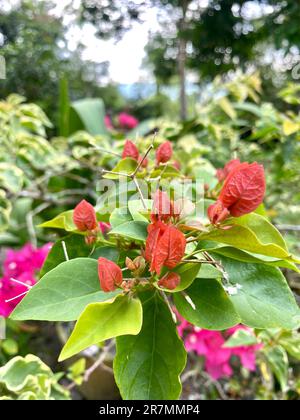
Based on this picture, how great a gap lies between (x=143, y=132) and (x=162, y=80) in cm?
217

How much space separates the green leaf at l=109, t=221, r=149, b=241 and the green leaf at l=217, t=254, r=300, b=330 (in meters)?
0.08

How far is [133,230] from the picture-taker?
0.36 metres

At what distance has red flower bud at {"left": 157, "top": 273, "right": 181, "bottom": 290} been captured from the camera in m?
0.33

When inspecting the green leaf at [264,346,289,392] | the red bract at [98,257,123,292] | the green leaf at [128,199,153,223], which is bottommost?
the green leaf at [264,346,289,392]

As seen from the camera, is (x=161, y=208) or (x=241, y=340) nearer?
(x=161, y=208)

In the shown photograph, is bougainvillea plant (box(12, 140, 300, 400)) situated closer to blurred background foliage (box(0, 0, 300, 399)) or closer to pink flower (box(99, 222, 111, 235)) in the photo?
pink flower (box(99, 222, 111, 235))

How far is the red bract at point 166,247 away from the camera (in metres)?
0.33

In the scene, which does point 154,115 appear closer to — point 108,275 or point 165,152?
point 165,152

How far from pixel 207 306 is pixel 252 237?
7 centimetres

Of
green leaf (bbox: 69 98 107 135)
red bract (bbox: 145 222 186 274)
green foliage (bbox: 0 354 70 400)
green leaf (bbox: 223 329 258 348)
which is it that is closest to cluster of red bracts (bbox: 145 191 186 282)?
red bract (bbox: 145 222 186 274)

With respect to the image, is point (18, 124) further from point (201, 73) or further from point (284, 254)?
point (201, 73)

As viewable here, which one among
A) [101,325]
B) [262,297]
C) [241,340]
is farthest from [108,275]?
[241,340]

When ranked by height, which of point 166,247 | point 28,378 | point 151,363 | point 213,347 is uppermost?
point 166,247

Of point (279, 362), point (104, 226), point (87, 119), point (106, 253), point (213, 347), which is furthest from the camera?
point (87, 119)
